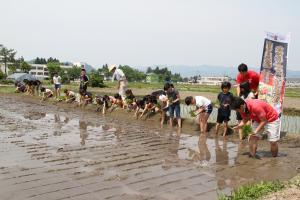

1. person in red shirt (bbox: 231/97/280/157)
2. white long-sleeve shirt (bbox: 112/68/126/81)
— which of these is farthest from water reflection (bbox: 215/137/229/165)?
white long-sleeve shirt (bbox: 112/68/126/81)

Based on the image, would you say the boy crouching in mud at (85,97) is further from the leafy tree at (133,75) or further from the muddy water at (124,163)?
the leafy tree at (133,75)

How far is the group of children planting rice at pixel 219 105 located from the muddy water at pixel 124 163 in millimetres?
516

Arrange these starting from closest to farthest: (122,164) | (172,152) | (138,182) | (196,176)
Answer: (138,182), (196,176), (122,164), (172,152)

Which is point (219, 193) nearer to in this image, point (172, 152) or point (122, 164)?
point (122, 164)

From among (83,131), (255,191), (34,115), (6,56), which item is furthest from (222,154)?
(6,56)

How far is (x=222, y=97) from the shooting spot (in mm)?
10570

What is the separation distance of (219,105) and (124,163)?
4316 mm

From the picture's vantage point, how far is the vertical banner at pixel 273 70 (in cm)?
900

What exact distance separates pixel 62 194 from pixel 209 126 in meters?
6.96

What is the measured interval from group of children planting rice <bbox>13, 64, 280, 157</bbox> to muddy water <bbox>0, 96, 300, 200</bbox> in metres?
0.52

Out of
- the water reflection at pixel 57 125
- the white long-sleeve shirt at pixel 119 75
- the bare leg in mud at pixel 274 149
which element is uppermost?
the white long-sleeve shirt at pixel 119 75

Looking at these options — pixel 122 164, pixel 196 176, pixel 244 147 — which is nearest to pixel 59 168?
pixel 122 164

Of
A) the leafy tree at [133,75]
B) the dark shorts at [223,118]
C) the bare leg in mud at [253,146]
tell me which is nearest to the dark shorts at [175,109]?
the dark shorts at [223,118]

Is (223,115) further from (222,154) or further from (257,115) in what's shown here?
(257,115)
